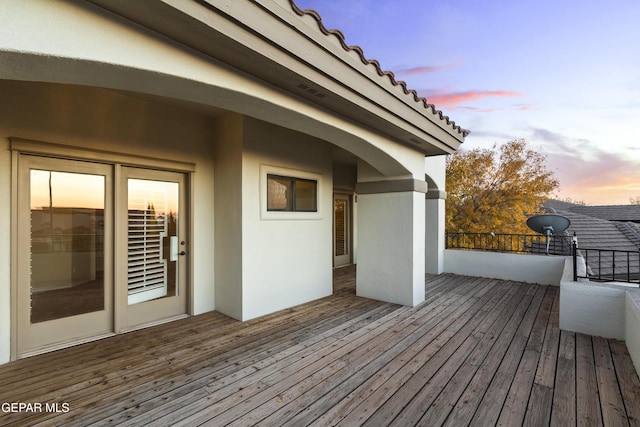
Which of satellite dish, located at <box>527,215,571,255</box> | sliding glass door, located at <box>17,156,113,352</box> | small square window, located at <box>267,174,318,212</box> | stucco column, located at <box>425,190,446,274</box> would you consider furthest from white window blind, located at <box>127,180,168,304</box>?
satellite dish, located at <box>527,215,571,255</box>

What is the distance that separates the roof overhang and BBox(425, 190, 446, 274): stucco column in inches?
155

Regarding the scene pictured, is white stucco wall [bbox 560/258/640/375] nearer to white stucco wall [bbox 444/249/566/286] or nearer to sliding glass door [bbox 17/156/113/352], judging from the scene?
white stucco wall [bbox 444/249/566/286]

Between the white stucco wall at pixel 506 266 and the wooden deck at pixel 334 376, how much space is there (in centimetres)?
263

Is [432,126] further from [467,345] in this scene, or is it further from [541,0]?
[541,0]

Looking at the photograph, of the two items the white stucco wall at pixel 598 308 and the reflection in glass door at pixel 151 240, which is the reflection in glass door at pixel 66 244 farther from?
the white stucco wall at pixel 598 308

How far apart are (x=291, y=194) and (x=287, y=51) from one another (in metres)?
2.71

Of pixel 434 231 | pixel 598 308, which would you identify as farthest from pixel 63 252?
pixel 434 231

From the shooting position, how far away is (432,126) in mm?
4078

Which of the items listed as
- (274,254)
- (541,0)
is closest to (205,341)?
(274,254)

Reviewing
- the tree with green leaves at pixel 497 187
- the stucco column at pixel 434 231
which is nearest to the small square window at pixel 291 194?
the stucco column at pixel 434 231

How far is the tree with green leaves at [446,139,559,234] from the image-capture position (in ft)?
37.1

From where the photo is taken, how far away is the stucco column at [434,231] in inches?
277

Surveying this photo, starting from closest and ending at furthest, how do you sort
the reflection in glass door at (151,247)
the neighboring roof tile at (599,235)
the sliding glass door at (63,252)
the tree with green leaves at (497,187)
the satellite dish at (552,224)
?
the sliding glass door at (63,252) → the reflection in glass door at (151,247) → the satellite dish at (552,224) → the neighboring roof tile at (599,235) → the tree with green leaves at (497,187)

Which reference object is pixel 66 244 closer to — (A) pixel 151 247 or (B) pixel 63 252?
(B) pixel 63 252
